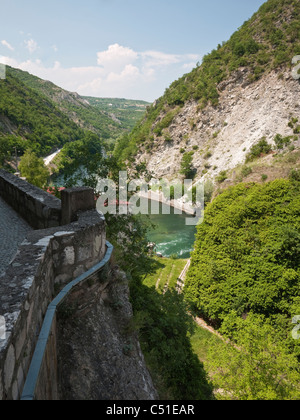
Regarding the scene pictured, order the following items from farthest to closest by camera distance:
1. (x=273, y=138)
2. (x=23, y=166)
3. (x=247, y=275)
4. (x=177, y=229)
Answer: (x=273, y=138) → (x=177, y=229) → (x=23, y=166) → (x=247, y=275)

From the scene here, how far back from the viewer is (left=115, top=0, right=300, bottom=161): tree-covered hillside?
5106 centimetres

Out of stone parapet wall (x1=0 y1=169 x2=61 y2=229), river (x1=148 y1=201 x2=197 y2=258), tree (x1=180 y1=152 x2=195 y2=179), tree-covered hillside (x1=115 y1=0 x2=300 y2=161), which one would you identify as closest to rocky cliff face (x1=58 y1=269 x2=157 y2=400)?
stone parapet wall (x1=0 y1=169 x2=61 y2=229)

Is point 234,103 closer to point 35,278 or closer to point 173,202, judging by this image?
point 173,202

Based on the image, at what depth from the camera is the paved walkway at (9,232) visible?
459 cm

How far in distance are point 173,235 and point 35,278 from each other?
107ft

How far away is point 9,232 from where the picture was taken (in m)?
5.70

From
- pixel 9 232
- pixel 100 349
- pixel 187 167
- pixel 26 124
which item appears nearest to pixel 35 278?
pixel 100 349

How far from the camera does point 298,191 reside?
19172 mm

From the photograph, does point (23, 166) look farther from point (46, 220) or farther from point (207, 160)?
point (207, 160)

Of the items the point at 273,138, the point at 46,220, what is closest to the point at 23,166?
the point at 46,220

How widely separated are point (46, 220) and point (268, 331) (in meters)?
13.8

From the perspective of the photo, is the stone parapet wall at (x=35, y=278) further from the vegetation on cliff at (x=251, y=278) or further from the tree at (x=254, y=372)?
the vegetation on cliff at (x=251, y=278)

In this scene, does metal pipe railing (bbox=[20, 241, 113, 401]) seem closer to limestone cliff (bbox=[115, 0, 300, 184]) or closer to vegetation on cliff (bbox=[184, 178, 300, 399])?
vegetation on cliff (bbox=[184, 178, 300, 399])
